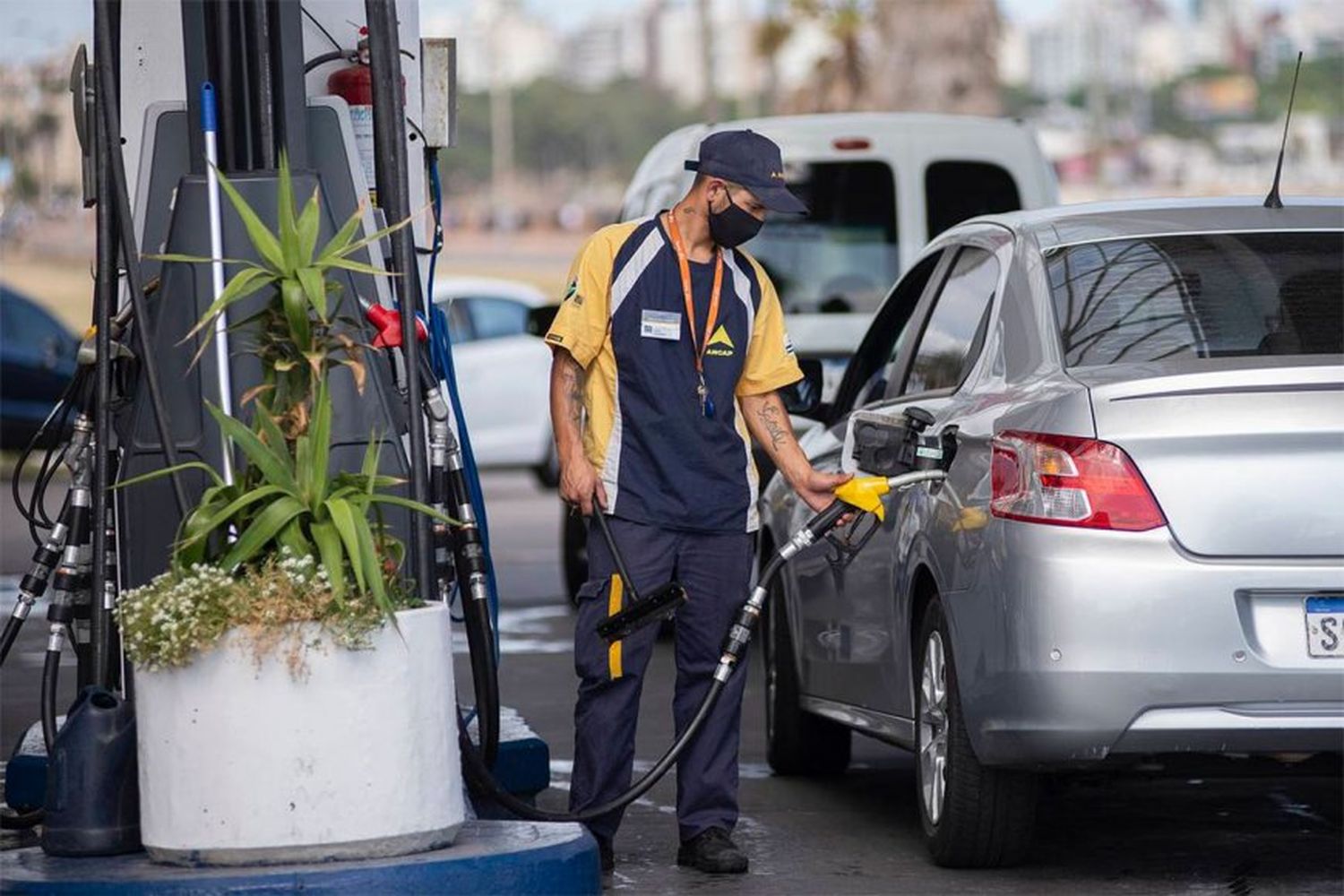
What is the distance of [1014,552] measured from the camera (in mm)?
6262

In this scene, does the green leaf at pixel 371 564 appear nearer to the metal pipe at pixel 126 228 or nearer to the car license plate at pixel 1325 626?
the metal pipe at pixel 126 228

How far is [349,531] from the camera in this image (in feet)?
17.9

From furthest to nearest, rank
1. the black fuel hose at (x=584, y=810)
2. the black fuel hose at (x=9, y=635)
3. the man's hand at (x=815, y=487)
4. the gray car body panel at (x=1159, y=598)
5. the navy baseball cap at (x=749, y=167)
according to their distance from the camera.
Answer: the black fuel hose at (x=9, y=635)
the man's hand at (x=815, y=487)
the navy baseball cap at (x=749, y=167)
the black fuel hose at (x=584, y=810)
the gray car body panel at (x=1159, y=598)

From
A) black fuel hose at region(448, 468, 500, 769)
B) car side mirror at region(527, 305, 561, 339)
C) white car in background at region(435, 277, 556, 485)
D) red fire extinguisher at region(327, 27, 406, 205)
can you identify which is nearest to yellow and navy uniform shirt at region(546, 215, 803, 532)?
black fuel hose at region(448, 468, 500, 769)

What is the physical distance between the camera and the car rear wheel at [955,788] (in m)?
6.62

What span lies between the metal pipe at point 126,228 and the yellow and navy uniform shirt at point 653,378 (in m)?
1.17

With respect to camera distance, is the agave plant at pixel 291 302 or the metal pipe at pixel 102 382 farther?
the metal pipe at pixel 102 382

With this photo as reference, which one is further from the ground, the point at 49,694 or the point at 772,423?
the point at 772,423

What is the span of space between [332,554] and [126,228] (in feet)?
3.16

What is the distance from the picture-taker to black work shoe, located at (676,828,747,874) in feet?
22.4

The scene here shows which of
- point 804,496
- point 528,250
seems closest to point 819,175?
point 804,496

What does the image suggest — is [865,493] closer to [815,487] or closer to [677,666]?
[815,487]

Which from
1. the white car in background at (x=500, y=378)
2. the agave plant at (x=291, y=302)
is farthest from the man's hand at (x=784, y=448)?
the white car in background at (x=500, y=378)

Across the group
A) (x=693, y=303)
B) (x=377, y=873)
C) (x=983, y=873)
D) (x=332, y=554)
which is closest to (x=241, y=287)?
(x=332, y=554)
